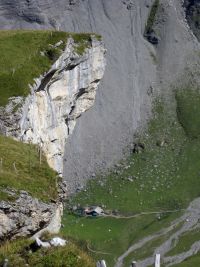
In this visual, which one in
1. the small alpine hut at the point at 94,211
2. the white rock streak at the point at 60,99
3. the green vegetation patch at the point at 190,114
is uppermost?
the white rock streak at the point at 60,99

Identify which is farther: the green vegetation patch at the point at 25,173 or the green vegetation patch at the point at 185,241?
the green vegetation patch at the point at 185,241

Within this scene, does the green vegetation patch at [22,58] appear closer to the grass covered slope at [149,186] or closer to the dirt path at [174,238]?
the grass covered slope at [149,186]

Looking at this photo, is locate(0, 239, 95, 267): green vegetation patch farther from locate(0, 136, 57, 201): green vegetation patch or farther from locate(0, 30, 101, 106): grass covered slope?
locate(0, 30, 101, 106): grass covered slope

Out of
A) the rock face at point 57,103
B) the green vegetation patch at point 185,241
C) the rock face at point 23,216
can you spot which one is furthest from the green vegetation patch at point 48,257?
the green vegetation patch at point 185,241

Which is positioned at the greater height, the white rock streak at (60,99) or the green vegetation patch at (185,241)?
the white rock streak at (60,99)

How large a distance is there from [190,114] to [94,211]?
2318 inches

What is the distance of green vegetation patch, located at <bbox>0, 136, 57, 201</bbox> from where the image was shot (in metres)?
24.9

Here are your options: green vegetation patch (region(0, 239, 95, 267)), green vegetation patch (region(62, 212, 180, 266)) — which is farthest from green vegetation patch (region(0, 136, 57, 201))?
green vegetation patch (region(62, 212, 180, 266))

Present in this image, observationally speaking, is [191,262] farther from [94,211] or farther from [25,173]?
[25,173]

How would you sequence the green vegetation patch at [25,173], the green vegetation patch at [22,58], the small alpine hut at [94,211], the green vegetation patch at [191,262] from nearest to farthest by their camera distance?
the green vegetation patch at [25,173] < the green vegetation patch at [22,58] < the green vegetation patch at [191,262] < the small alpine hut at [94,211]

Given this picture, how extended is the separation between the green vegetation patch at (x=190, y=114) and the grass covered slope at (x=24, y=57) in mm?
111300

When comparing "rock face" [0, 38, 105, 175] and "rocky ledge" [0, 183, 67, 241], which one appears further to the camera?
"rock face" [0, 38, 105, 175]

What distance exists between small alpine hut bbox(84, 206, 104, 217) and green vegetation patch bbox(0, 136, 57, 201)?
402ft

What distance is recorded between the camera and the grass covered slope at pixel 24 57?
58812 mm
